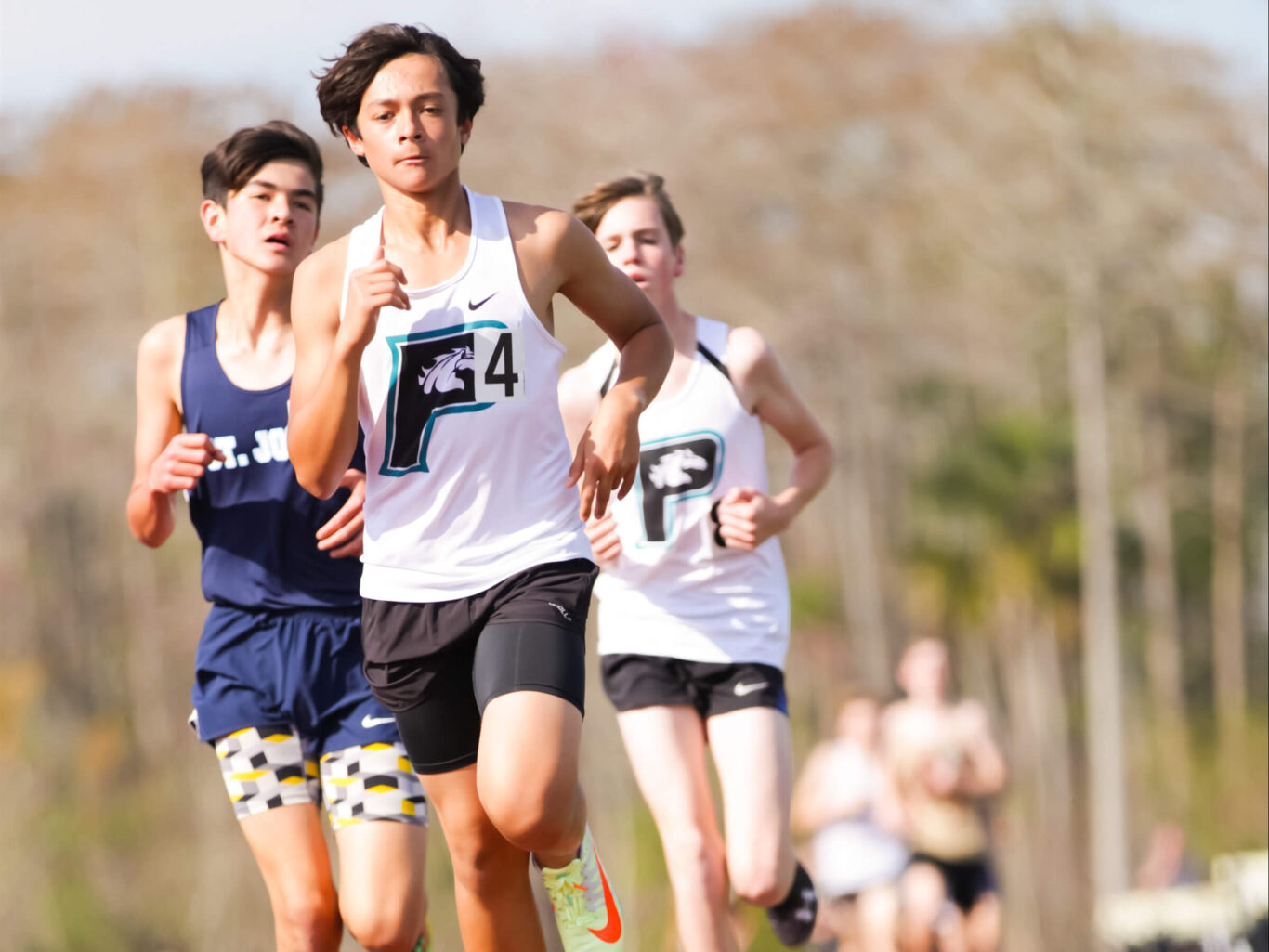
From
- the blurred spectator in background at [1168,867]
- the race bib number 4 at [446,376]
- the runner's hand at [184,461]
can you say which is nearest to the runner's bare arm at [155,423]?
the runner's hand at [184,461]

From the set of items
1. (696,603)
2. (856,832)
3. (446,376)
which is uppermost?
(446,376)

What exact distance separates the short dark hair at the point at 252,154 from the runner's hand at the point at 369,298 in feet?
4.54

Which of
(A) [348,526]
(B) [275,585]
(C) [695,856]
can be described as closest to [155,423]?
(B) [275,585]

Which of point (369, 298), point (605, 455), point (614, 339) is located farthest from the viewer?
point (614, 339)

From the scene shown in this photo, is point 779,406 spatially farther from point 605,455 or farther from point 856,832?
point 856,832

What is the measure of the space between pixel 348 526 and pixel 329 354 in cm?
73

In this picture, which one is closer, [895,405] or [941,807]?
[941,807]

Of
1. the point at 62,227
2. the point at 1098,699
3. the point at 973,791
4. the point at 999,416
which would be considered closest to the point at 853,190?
the point at 999,416

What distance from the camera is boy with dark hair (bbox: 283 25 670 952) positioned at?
325 cm

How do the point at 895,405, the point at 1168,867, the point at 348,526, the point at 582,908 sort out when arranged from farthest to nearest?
the point at 895,405 → the point at 1168,867 → the point at 348,526 → the point at 582,908

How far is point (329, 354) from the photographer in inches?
131

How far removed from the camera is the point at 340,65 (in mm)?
Answer: 3359

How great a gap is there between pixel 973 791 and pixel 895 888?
973mm

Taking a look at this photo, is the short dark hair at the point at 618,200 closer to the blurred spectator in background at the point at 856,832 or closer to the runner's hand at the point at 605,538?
the runner's hand at the point at 605,538
